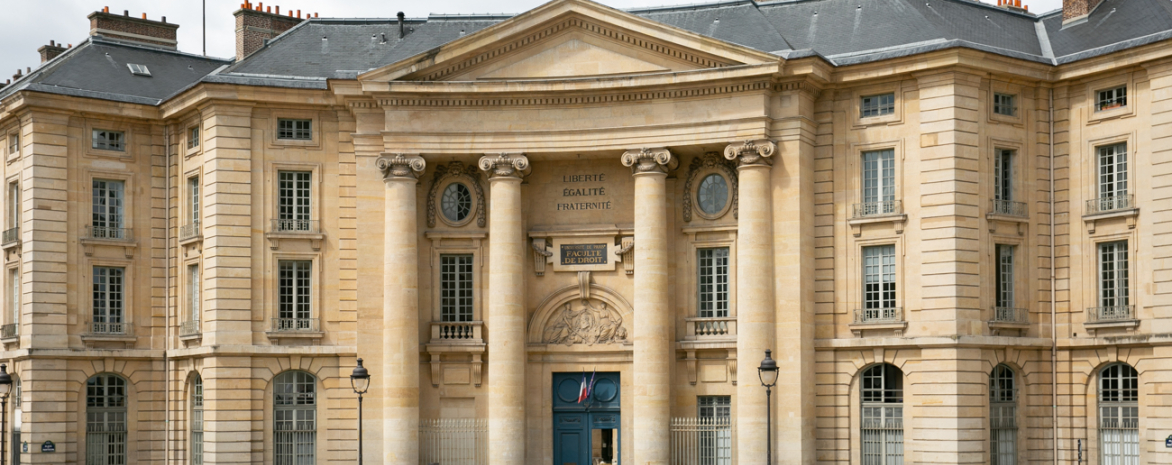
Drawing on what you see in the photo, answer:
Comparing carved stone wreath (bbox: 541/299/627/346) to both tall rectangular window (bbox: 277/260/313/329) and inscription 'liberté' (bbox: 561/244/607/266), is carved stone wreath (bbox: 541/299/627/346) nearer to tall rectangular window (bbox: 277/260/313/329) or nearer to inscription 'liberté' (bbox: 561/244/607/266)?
inscription 'liberté' (bbox: 561/244/607/266)

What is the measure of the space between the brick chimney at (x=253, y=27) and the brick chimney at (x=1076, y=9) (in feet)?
79.9

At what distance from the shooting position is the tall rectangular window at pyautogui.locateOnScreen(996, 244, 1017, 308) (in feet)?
130

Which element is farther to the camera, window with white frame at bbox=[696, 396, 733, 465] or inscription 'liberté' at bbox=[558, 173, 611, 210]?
inscription 'liberté' at bbox=[558, 173, 611, 210]

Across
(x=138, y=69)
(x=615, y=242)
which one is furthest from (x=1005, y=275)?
(x=138, y=69)

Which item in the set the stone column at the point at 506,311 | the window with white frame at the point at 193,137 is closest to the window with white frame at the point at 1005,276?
the stone column at the point at 506,311

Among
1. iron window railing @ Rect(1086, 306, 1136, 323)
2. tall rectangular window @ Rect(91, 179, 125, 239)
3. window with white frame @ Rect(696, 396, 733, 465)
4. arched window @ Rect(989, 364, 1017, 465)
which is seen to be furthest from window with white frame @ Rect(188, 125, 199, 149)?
iron window railing @ Rect(1086, 306, 1136, 323)

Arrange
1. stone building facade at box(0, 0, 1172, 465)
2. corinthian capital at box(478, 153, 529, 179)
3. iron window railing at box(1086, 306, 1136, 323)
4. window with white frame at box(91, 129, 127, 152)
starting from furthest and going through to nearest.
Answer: window with white frame at box(91, 129, 127, 152) < corinthian capital at box(478, 153, 529, 179) < stone building facade at box(0, 0, 1172, 465) < iron window railing at box(1086, 306, 1136, 323)

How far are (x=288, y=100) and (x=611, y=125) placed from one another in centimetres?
975

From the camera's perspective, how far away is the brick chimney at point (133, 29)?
4981cm

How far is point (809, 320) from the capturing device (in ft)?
132

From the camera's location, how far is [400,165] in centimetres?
4231

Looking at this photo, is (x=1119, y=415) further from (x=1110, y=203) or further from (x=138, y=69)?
(x=138, y=69)

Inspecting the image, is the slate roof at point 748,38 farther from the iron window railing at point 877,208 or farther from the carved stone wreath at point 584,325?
the carved stone wreath at point 584,325

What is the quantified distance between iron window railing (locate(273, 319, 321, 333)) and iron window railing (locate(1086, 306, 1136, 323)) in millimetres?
22050
